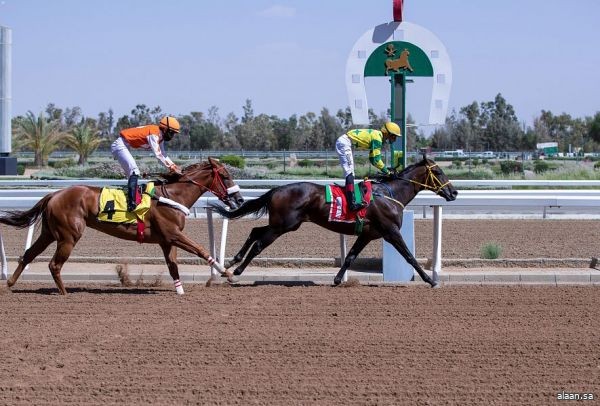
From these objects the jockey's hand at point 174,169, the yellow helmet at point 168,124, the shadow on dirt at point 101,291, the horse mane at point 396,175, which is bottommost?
the shadow on dirt at point 101,291

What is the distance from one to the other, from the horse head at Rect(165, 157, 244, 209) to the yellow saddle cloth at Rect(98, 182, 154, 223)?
515mm

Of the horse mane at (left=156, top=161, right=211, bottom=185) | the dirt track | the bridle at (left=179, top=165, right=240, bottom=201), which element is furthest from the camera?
the bridle at (left=179, top=165, right=240, bottom=201)

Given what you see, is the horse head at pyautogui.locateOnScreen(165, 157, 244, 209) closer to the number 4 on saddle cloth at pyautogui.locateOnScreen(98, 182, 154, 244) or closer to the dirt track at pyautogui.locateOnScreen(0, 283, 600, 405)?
the number 4 on saddle cloth at pyautogui.locateOnScreen(98, 182, 154, 244)

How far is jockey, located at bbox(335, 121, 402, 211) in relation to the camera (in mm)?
10742

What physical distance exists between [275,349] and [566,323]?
113 inches

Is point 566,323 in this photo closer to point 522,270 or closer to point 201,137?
point 522,270

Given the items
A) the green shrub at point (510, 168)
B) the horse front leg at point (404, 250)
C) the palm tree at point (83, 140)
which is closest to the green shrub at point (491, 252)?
the horse front leg at point (404, 250)

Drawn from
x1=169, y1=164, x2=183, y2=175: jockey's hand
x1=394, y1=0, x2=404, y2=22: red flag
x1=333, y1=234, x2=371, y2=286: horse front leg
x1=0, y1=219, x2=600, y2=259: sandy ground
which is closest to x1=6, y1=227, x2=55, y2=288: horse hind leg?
x1=169, y1=164, x2=183, y2=175: jockey's hand

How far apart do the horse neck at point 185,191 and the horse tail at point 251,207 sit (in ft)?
1.74

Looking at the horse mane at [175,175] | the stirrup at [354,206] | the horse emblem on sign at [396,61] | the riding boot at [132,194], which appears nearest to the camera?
the riding boot at [132,194]

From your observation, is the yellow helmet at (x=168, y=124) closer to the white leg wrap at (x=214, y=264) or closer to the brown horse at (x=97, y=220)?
the brown horse at (x=97, y=220)

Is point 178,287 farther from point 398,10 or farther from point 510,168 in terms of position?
point 510,168

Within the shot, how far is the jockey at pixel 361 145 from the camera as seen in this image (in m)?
10.7

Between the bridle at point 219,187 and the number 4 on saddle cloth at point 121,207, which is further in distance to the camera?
the bridle at point 219,187
